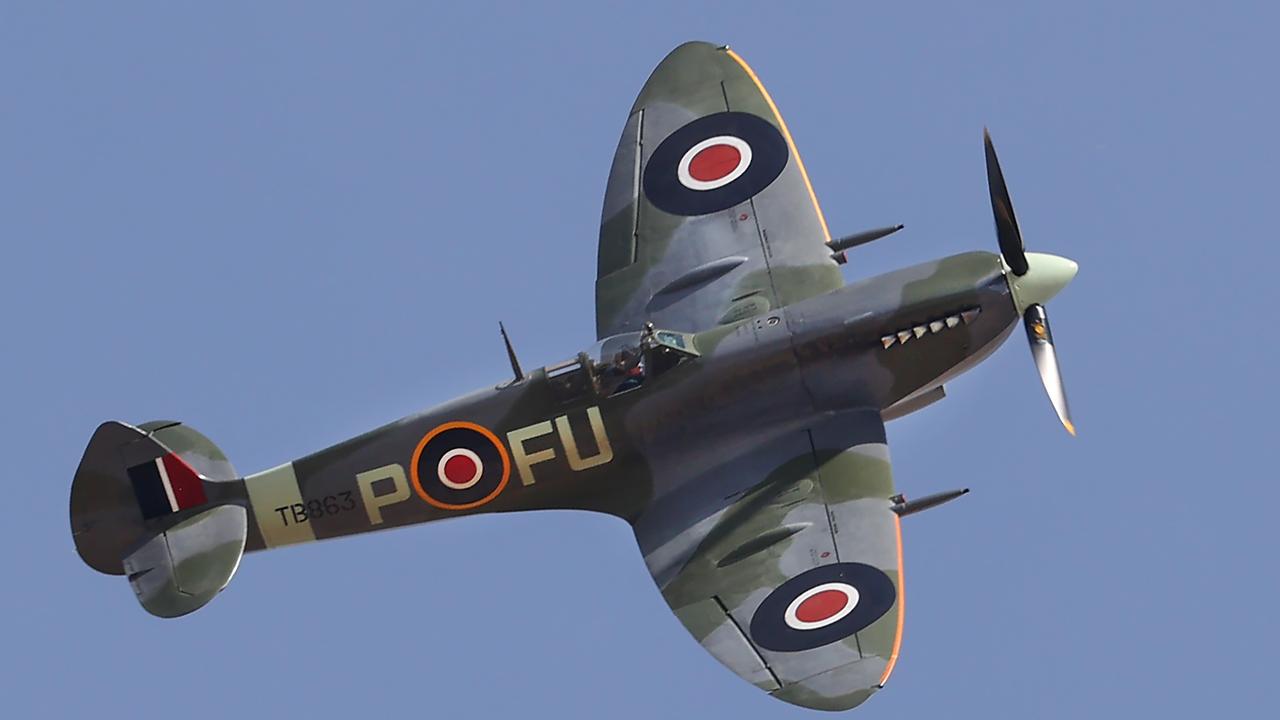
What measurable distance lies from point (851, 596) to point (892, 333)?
117 inches

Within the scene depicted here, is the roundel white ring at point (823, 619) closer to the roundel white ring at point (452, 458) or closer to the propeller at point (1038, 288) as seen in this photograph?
the propeller at point (1038, 288)

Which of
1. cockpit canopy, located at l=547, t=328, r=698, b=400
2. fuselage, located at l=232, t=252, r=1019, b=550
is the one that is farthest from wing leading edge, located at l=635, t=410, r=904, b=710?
cockpit canopy, located at l=547, t=328, r=698, b=400

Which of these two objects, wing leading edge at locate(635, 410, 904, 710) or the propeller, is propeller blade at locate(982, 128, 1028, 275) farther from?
wing leading edge at locate(635, 410, 904, 710)

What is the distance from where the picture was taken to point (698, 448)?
2703 centimetres

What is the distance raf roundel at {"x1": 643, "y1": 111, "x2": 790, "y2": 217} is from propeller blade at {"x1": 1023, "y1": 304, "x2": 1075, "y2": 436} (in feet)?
11.5

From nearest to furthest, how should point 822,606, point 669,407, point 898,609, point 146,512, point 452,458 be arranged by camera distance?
1. point 898,609
2. point 822,606
3. point 669,407
4. point 452,458
5. point 146,512

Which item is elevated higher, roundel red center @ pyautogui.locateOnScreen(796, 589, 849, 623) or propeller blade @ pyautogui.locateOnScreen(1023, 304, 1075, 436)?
propeller blade @ pyautogui.locateOnScreen(1023, 304, 1075, 436)

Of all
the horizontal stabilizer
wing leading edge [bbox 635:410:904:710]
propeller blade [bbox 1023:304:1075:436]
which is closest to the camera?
wing leading edge [bbox 635:410:904:710]

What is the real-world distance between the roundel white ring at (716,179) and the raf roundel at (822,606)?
5011 mm

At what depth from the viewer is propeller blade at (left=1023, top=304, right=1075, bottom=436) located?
87.7 feet

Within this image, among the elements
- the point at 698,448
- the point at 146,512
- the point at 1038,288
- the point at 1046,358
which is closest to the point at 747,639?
the point at 698,448

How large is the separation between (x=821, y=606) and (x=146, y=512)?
7.44 metres

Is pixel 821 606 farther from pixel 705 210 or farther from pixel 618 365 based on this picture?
pixel 705 210

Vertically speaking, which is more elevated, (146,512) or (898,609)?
(146,512)
